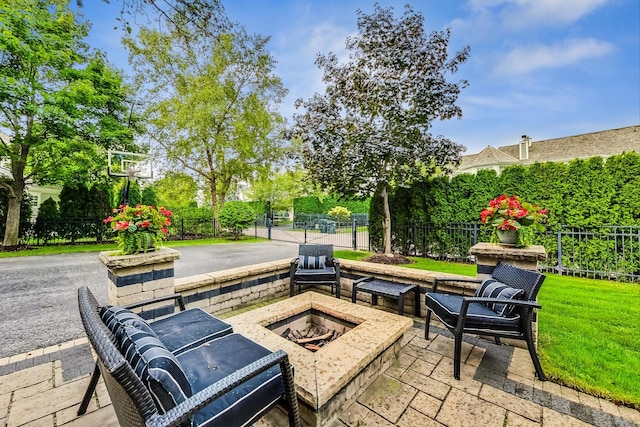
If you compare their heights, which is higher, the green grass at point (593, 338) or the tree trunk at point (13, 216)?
the tree trunk at point (13, 216)

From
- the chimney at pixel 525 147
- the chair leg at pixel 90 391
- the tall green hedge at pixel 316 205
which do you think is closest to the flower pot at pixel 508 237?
the chair leg at pixel 90 391

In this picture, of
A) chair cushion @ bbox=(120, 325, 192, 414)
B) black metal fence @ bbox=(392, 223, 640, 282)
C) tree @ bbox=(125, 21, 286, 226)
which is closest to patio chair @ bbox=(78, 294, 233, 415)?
chair cushion @ bbox=(120, 325, 192, 414)

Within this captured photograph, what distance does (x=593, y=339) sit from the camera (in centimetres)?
276

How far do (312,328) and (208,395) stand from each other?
2059 mm

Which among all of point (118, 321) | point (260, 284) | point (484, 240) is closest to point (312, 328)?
point (260, 284)

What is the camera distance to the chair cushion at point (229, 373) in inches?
48.6

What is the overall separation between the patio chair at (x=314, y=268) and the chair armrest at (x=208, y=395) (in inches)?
95.8

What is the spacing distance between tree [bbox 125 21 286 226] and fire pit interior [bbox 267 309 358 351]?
1220 cm

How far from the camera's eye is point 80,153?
9.30m

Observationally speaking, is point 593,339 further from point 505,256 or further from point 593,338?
point 505,256

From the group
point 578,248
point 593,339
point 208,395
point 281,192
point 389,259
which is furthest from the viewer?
point 281,192

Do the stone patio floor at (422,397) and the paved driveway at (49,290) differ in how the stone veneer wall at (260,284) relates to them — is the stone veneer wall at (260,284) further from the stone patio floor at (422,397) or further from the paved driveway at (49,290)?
Answer: the paved driveway at (49,290)

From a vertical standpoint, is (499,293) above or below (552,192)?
below

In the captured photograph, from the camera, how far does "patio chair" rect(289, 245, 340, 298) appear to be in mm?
3822
